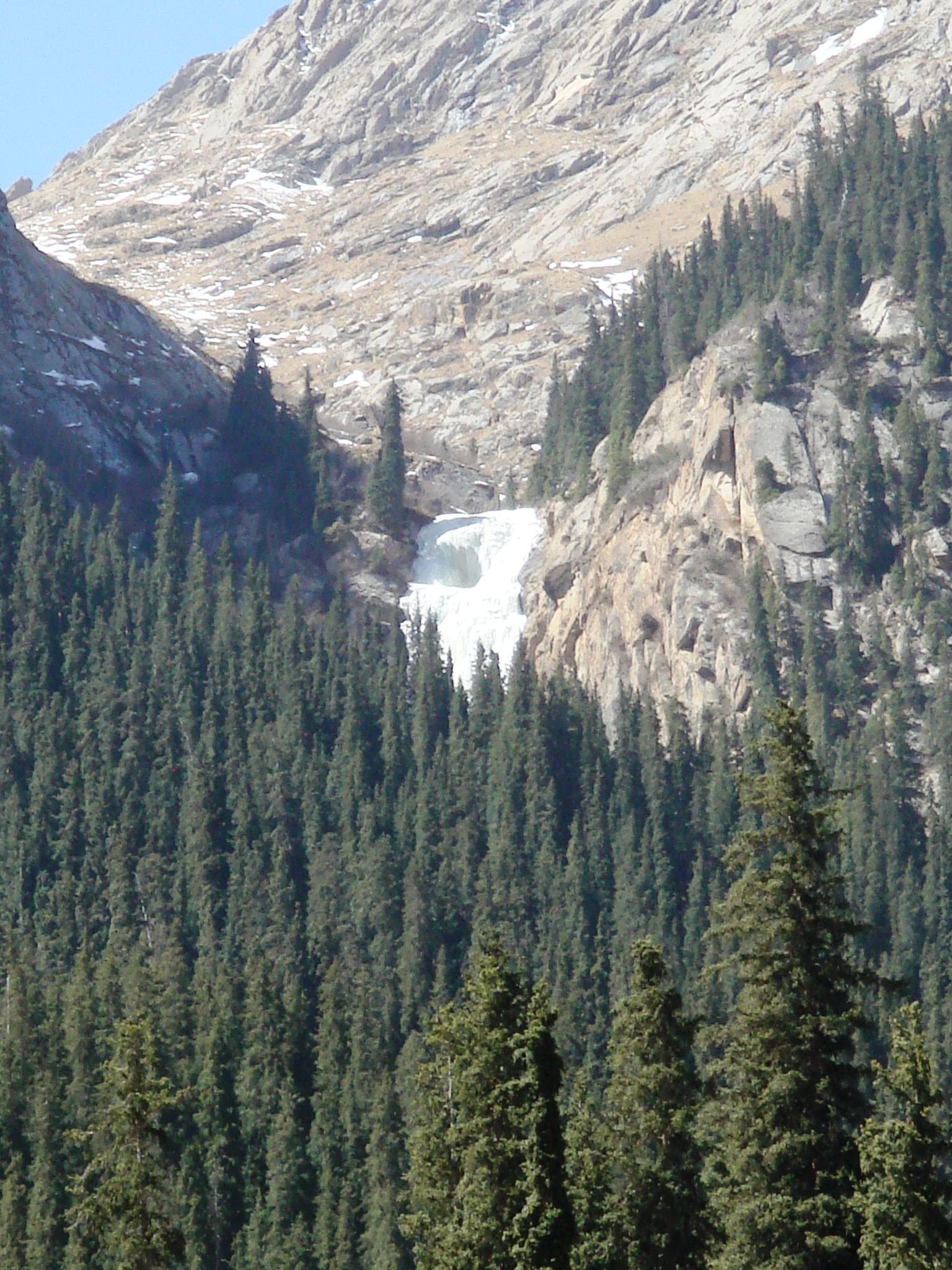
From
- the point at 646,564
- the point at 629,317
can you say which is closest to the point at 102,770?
the point at 646,564

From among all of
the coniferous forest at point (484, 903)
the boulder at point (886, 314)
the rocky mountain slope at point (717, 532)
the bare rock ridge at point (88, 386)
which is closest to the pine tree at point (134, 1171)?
the coniferous forest at point (484, 903)

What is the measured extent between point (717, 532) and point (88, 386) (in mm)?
56302

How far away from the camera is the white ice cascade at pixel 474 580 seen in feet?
525

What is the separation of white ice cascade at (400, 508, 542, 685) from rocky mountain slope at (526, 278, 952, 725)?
7.82 ft

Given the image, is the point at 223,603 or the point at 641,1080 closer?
the point at 641,1080

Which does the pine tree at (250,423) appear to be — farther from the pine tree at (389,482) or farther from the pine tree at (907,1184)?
the pine tree at (907,1184)

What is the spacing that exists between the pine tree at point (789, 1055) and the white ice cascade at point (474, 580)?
382ft

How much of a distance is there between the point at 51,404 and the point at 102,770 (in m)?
47.9

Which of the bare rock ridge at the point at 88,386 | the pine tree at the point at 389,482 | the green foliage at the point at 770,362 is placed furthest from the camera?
the pine tree at the point at 389,482

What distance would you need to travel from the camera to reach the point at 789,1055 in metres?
37.9

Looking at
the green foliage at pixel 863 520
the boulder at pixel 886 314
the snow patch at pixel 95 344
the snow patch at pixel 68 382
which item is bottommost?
the green foliage at pixel 863 520

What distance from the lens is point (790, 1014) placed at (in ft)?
124

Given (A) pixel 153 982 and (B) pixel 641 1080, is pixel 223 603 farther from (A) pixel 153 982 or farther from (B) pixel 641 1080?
(B) pixel 641 1080

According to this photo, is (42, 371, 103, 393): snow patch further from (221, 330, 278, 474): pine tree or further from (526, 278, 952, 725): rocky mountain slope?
(526, 278, 952, 725): rocky mountain slope
